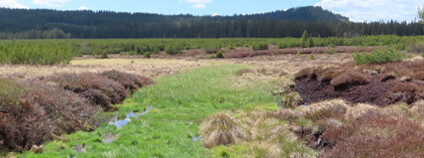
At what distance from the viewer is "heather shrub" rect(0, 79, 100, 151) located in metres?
7.92

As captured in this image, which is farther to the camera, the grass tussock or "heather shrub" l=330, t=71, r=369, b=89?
"heather shrub" l=330, t=71, r=369, b=89

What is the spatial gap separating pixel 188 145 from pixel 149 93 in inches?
373

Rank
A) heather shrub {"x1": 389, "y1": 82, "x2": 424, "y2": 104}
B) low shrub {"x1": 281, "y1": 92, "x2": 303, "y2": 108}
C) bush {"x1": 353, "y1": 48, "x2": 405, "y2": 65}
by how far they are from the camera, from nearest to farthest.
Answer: heather shrub {"x1": 389, "y1": 82, "x2": 424, "y2": 104}, low shrub {"x1": 281, "y1": 92, "x2": 303, "y2": 108}, bush {"x1": 353, "y1": 48, "x2": 405, "y2": 65}

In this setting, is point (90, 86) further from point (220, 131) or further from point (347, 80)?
point (347, 80)

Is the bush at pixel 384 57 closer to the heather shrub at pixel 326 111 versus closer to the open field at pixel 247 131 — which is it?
the open field at pixel 247 131

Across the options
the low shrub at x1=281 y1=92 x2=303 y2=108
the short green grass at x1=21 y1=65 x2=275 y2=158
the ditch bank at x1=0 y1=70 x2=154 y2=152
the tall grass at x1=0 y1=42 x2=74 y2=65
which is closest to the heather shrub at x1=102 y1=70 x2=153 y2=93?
the short green grass at x1=21 y1=65 x2=275 y2=158

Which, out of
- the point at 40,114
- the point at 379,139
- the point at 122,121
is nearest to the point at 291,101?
the point at 122,121

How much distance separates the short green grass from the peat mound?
2764mm

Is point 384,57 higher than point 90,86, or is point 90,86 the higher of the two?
point 384,57

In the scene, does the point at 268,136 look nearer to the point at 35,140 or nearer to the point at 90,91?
the point at 35,140

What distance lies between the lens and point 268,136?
28.8 ft

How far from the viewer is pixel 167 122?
1142cm

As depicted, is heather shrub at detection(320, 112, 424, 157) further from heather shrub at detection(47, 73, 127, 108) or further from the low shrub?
heather shrub at detection(47, 73, 127, 108)

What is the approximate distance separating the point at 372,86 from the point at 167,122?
9367 millimetres
